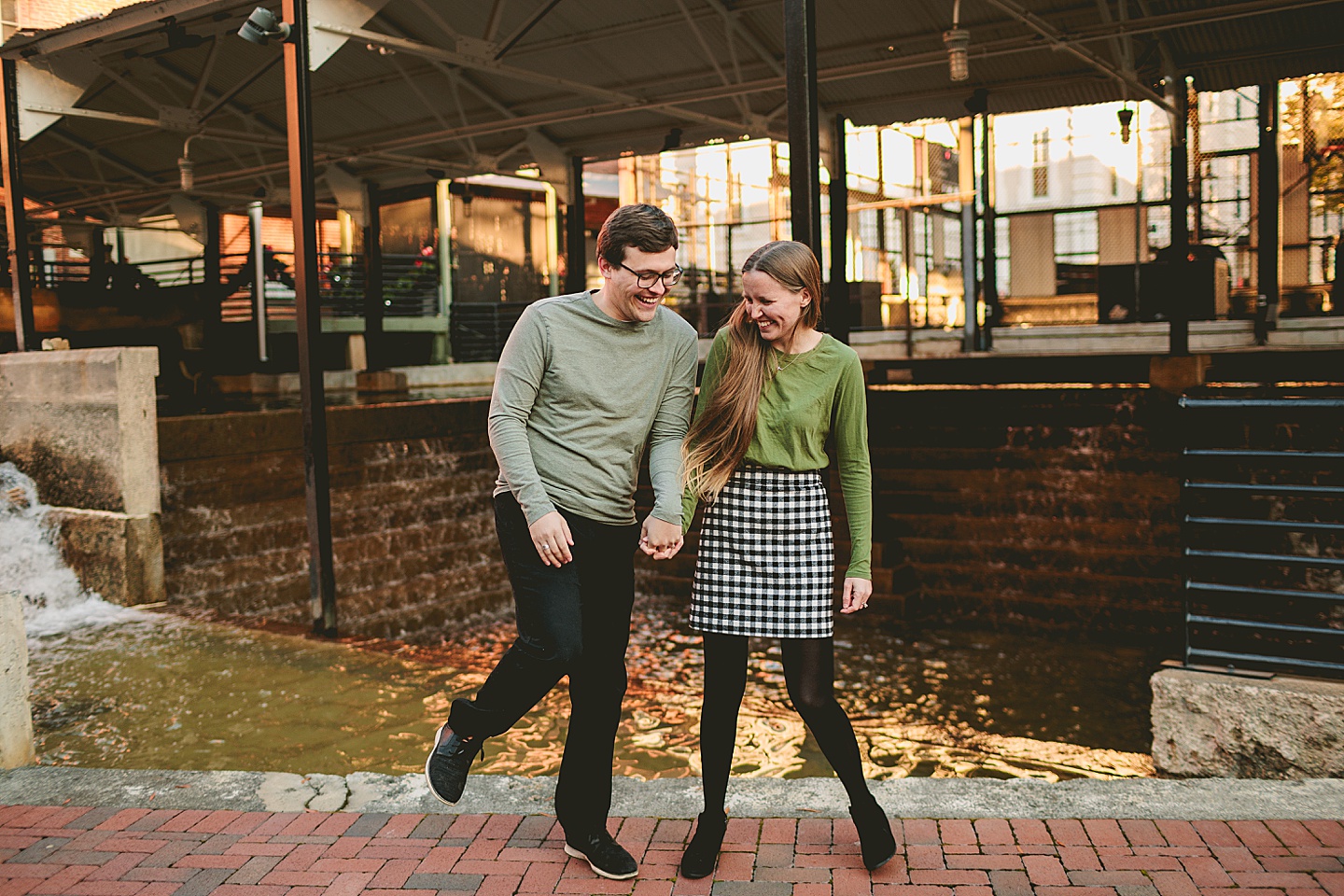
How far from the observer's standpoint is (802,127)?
4938mm

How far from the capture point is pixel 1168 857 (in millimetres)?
3133

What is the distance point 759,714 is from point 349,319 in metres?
16.6

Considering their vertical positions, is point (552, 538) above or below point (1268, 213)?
below

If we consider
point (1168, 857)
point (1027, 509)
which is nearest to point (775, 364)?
point (1168, 857)

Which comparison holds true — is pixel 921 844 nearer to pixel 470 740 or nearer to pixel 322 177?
pixel 470 740

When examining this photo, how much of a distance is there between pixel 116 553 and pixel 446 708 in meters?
3.52

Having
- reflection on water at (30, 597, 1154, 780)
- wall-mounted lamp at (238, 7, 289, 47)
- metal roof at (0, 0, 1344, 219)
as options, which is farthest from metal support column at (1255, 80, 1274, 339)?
wall-mounted lamp at (238, 7, 289, 47)

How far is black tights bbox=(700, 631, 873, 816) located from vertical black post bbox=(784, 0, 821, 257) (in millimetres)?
2320

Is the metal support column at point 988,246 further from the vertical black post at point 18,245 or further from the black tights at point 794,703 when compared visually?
the black tights at point 794,703

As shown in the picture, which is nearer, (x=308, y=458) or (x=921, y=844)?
(x=921, y=844)

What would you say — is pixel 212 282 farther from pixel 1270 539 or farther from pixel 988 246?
A: pixel 1270 539

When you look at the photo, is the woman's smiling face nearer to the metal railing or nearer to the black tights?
the black tights

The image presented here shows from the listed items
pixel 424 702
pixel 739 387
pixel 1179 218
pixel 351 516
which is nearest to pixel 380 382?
pixel 351 516

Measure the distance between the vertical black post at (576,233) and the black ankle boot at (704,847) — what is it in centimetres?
1256
